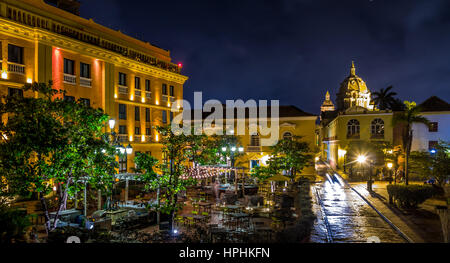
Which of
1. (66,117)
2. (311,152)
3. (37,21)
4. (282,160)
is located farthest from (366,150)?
(37,21)

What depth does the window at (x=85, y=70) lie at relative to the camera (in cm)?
2159

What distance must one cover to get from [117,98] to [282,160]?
593 inches

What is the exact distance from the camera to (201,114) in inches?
1364

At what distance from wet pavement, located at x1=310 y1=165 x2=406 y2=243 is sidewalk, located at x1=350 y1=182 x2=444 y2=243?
1.66ft

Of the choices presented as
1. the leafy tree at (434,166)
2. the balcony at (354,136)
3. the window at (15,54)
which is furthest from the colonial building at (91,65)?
the balcony at (354,136)

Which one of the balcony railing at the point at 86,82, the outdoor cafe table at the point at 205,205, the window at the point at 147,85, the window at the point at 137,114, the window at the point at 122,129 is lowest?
the outdoor cafe table at the point at 205,205

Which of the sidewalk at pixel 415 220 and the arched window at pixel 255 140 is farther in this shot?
the arched window at pixel 255 140

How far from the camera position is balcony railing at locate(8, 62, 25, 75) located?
56.6 ft

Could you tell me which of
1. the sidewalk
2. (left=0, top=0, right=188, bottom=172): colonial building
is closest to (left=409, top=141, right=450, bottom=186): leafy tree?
the sidewalk

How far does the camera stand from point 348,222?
12.9 meters

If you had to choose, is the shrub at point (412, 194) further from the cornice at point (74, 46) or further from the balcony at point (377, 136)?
the cornice at point (74, 46)

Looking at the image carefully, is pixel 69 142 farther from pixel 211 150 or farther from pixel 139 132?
pixel 139 132

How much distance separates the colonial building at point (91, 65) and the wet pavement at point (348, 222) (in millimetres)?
14088

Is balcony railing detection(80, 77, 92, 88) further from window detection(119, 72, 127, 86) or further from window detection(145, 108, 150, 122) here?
window detection(145, 108, 150, 122)
